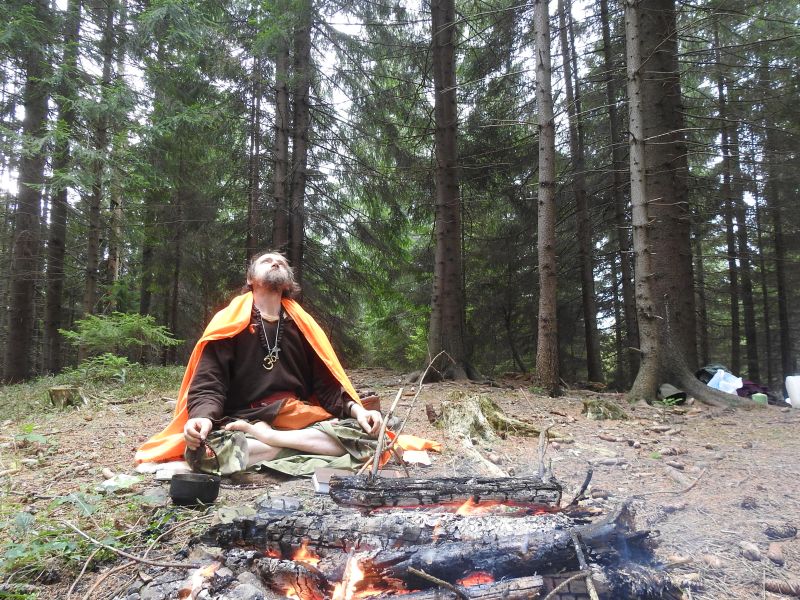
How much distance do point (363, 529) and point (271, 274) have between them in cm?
250

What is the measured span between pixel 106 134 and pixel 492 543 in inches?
452

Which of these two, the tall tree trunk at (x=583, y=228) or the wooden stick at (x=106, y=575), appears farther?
the tall tree trunk at (x=583, y=228)

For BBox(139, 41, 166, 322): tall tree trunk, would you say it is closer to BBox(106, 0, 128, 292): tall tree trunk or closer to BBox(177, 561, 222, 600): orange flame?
BBox(106, 0, 128, 292): tall tree trunk

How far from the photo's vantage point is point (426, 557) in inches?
66.5

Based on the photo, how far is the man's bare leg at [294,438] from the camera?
346 centimetres

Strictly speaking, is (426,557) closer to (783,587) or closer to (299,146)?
(783,587)

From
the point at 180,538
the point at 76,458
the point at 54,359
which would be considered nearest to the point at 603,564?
the point at 180,538

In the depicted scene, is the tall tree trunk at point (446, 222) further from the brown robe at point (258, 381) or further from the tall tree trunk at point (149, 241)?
the tall tree trunk at point (149, 241)

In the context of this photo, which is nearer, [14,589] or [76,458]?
[14,589]

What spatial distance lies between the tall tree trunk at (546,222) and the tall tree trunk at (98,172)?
807cm

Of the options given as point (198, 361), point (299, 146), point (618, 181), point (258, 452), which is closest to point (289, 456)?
point (258, 452)

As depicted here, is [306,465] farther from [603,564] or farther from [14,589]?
[603,564]

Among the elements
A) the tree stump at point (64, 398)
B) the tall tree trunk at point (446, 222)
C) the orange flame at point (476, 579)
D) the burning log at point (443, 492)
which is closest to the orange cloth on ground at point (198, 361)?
the burning log at point (443, 492)

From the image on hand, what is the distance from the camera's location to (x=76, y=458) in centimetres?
390
